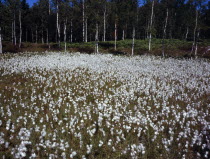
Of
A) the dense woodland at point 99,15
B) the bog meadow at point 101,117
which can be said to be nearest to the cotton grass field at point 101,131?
the bog meadow at point 101,117

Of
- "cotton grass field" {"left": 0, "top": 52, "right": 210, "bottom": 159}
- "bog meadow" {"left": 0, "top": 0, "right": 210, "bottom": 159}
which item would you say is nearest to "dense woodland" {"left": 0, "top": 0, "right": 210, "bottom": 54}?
"bog meadow" {"left": 0, "top": 0, "right": 210, "bottom": 159}

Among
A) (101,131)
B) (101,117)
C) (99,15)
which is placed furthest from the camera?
(99,15)

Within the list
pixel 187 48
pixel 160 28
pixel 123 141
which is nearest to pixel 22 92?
pixel 123 141

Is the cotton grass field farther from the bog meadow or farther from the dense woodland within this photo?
the dense woodland

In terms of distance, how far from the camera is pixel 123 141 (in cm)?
441

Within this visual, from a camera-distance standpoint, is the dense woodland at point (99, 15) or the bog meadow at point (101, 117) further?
the dense woodland at point (99, 15)

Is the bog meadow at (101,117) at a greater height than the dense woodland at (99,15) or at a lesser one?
lesser

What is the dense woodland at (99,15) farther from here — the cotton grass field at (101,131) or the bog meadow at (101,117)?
the cotton grass field at (101,131)

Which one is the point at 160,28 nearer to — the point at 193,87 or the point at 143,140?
the point at 193,87

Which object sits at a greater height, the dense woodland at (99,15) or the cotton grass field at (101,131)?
the dense woodland at (99,15)

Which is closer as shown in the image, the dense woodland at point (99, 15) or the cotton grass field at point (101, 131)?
the cotton grass field at point (101, 131)

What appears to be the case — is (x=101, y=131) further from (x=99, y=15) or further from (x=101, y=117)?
(x=99, y=15)

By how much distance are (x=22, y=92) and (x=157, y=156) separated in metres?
6.53

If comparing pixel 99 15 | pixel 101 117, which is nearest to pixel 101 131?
pixel 101 117
